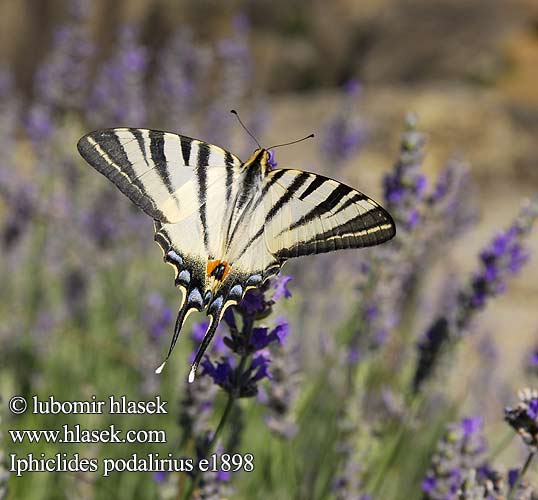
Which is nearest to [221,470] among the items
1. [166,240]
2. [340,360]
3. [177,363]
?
[166,240]

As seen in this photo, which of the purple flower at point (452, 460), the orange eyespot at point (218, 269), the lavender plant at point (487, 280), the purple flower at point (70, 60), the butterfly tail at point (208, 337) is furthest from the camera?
the purple flower at point (70, 60)

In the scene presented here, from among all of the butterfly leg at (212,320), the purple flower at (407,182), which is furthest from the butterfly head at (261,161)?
the purple flower at (407,182)

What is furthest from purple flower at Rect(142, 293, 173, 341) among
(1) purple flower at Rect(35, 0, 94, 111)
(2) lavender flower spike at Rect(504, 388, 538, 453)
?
(2) lavender flower spike at Rect(504, 388, 538, 453)

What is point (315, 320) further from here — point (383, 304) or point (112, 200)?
point (383, 304)

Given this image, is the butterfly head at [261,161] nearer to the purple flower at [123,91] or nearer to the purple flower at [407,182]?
the purple flower at [407,182]

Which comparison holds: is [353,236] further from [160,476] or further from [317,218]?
[160,476]

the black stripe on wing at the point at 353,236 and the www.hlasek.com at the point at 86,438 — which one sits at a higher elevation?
the black stripe on wing at the point at 353,236

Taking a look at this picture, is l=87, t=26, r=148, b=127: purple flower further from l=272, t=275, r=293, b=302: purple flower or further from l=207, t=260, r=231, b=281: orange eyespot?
l=272, t=275, r=293, b=302: purple flower

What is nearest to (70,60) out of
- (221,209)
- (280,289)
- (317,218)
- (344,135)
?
(344,135)
